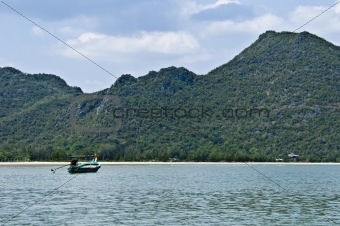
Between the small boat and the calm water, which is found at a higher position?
the small boat

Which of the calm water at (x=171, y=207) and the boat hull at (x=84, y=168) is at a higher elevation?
the boat hull at (x=84, y=168)

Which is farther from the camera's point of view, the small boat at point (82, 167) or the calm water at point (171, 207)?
the small boat at point (82, 167)

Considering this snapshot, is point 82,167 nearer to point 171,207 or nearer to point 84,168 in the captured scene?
point 84,168

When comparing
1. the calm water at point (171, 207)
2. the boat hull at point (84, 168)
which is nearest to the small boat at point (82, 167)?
the boat hull at point (84, 168)

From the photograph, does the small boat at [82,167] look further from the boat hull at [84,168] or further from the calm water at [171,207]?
the calm water at [171,207]

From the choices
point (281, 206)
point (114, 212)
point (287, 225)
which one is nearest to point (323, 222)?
point (287, 225)

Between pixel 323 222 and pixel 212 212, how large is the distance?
941cm

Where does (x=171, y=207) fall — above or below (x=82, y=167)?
below

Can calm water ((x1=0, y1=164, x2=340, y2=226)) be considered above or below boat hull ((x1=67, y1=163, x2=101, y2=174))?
below

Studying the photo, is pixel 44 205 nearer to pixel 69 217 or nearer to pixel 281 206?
pixel 69 217

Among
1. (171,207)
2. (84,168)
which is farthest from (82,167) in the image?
(171,207)

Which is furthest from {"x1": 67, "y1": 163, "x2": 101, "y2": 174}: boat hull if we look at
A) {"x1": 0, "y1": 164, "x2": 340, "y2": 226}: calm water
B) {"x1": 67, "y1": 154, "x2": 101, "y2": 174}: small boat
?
{"x1": 0, "y1": 164, "x2": 340, "y2": 226}: calm water

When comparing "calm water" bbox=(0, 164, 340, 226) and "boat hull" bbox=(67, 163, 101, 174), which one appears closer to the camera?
"calm water" bbox=(0, 164, 340, 226)

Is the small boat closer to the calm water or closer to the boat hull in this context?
the boat hull
